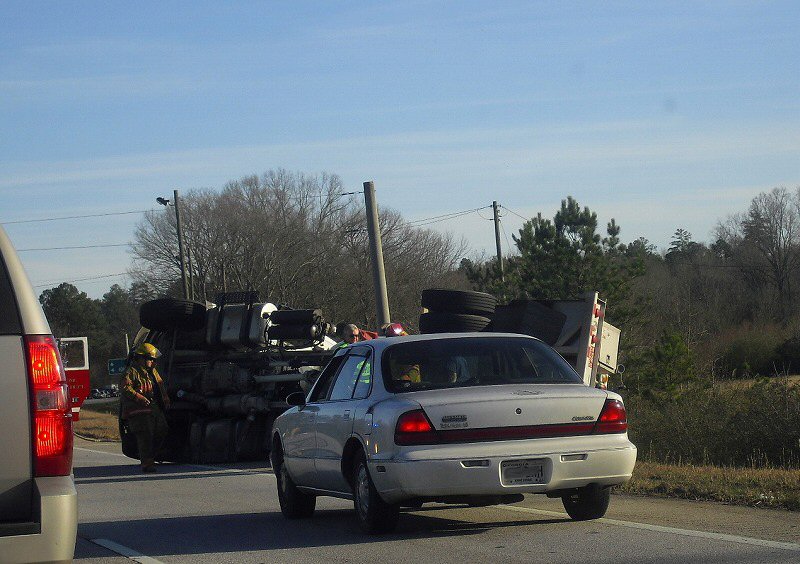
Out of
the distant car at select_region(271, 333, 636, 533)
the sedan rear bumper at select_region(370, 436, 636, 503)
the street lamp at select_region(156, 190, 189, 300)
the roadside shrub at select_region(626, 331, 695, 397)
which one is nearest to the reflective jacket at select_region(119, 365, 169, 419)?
the distant car at select_region(271, 333, 636, 533)

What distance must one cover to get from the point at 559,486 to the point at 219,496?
5.83m

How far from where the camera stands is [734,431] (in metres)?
17.6

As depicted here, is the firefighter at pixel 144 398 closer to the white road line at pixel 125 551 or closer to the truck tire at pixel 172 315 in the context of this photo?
the truck tire at pixel 172 315

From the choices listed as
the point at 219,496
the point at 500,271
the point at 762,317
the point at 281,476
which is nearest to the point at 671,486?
the point at 281,476

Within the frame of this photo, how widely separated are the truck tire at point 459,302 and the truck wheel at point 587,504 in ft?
26.3

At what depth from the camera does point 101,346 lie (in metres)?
103

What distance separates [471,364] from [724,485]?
3310 mm

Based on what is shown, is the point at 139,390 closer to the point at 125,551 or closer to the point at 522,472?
the point at 125,551

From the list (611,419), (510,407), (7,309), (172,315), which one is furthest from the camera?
(172,315)

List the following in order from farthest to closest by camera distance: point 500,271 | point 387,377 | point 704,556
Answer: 1. point 500,271
2. point 387,377
3. point 704,556

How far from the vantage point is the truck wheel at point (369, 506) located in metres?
8.88

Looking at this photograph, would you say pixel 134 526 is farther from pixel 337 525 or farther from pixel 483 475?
pixel 483 475

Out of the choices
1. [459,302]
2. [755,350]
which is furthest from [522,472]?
[755,350]

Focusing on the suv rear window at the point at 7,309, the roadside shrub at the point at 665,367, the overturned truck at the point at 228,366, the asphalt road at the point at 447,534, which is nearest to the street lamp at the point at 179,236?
the roadside shrub at the point at 665,367
